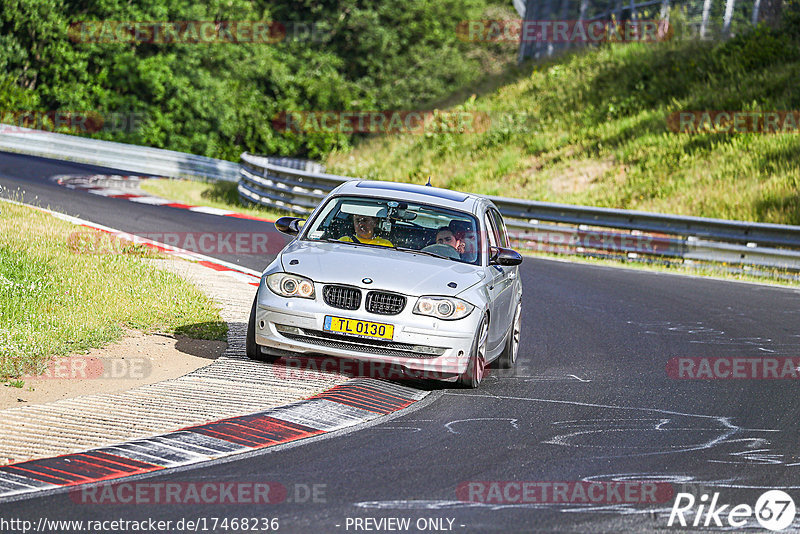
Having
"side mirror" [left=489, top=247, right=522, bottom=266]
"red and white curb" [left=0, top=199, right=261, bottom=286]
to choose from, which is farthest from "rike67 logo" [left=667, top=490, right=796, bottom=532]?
"red and white curb" [left=0, top=199, right=261, bottom=286]

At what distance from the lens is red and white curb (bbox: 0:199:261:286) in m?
14.7

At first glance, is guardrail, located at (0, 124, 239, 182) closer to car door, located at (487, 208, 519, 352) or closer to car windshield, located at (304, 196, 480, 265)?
car door, located at (487, 208, 519, 352)

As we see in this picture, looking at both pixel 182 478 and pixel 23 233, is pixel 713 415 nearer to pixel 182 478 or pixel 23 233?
pixel 182 478

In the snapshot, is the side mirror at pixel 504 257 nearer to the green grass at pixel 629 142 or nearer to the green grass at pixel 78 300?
the green grass at pixel 78 300

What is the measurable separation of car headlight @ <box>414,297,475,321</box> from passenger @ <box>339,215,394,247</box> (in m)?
1.15

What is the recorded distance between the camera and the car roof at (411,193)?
9.86m

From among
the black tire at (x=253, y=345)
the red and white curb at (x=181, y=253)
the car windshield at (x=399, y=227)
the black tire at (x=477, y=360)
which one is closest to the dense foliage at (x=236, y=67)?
the red and white curb at (x=181, y=253)

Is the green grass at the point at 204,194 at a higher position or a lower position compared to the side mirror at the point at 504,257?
lower

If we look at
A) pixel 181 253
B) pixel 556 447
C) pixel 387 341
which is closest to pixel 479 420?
pixel 556 447

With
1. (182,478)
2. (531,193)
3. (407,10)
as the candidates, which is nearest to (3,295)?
(182,478)

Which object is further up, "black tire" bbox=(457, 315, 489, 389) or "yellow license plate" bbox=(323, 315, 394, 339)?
"yellow license plate" bbox=(323, 315, 394, 339)

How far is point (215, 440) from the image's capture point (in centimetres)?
655

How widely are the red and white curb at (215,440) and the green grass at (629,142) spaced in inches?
677

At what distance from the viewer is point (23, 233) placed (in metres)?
14.6
